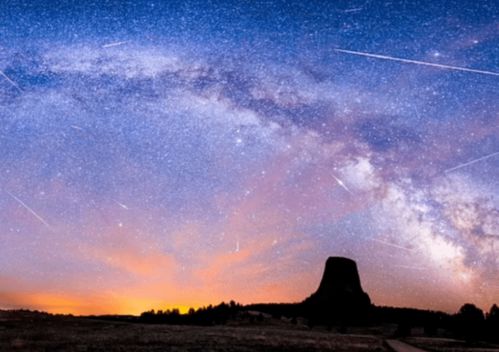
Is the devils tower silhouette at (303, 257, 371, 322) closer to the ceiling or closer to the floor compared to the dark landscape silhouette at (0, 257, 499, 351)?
closer to the ceiling

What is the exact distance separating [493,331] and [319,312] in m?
36.1

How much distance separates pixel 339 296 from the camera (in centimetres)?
7962

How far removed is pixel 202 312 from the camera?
64.4 meters

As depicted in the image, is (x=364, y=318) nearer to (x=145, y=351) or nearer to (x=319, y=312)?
(x=319, y=312)

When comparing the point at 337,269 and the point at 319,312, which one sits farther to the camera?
the point at 337,269

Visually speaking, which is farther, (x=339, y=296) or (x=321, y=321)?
(x=339, y=296)

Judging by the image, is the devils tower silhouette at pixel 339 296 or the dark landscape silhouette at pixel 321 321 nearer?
the dark landscape silhouette at pixel 321 321

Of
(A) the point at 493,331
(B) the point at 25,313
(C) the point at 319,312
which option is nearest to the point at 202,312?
(C) the point at 319,312

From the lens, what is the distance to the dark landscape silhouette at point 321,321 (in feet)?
104

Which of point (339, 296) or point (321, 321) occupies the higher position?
point (339, 296)

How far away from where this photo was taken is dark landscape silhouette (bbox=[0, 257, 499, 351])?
31.6 m

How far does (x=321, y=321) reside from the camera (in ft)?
209

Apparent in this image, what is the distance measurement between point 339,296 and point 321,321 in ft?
55.2

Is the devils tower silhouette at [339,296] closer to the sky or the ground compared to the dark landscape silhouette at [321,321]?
closer to the sky
